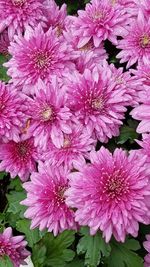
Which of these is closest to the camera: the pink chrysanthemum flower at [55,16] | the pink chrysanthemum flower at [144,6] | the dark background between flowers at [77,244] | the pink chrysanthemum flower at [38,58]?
the dark background between flowers at [77,244]

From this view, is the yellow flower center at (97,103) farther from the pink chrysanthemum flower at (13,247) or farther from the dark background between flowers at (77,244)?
the pink chrysanthemum flower at (13,247)

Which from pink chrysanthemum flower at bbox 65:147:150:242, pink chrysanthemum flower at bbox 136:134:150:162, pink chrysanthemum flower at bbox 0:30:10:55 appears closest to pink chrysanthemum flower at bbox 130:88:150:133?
pink chrysanthemum flower at bbox 136:134:150:162

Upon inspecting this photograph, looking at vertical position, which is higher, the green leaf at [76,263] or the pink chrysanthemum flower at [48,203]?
the pink chrysanthemum flower at [48,203]

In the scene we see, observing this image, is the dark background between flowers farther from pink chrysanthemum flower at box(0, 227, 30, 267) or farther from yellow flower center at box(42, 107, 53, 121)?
yellow flower center at box(42, 107, 53, 121)

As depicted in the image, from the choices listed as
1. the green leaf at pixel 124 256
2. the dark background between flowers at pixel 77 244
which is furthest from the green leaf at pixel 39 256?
the green leaf at pixel 124 256

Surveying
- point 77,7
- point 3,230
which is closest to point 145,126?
point 3,230
